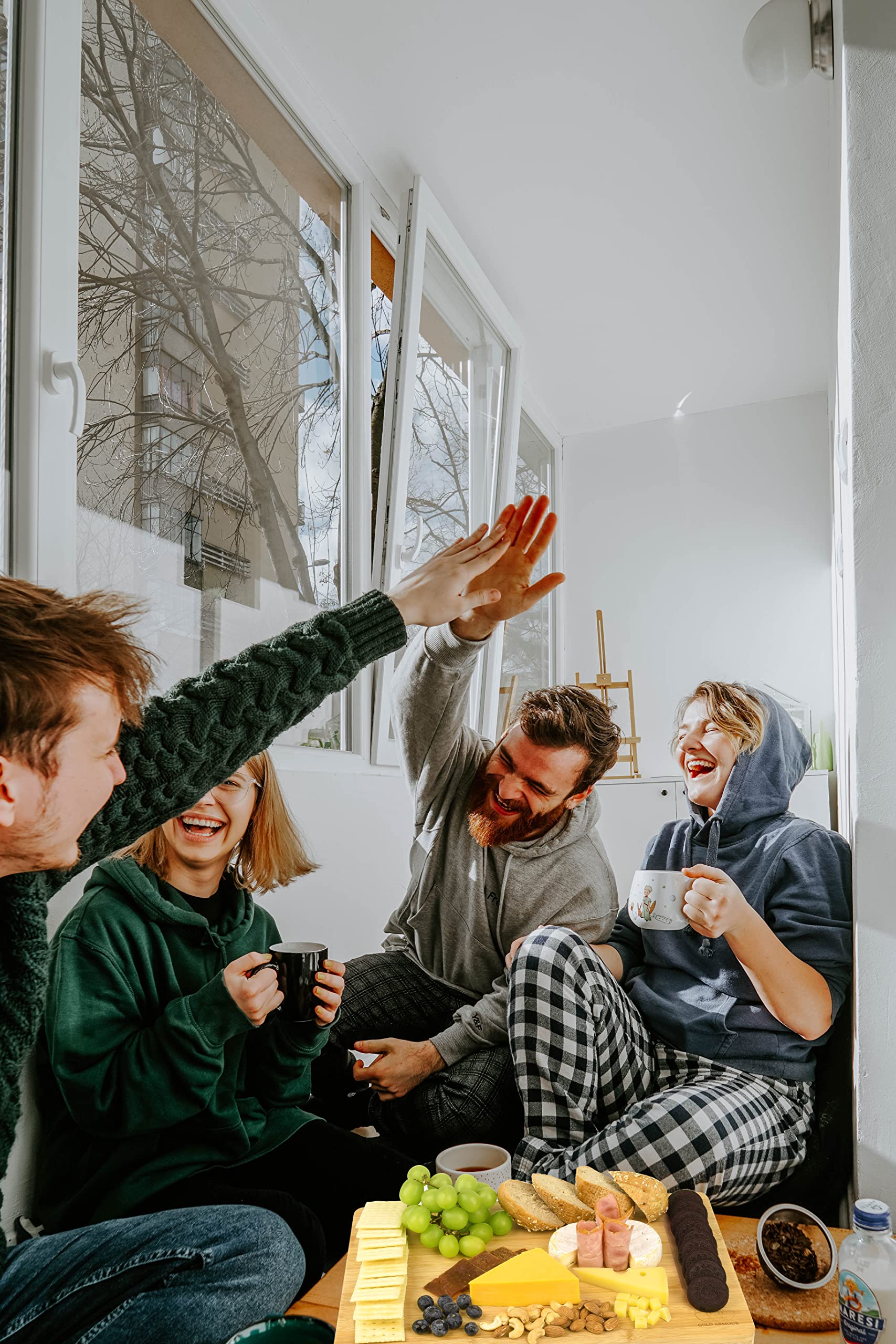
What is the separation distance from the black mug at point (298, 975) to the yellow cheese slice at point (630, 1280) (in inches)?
16.4

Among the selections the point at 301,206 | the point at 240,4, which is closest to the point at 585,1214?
the point at 301,206

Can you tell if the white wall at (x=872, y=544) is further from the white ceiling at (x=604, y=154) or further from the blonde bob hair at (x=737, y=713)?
the white ceiling at (x=604, y=154)

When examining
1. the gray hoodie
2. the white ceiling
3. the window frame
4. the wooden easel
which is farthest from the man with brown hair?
the wooden easel

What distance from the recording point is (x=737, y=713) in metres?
1.68

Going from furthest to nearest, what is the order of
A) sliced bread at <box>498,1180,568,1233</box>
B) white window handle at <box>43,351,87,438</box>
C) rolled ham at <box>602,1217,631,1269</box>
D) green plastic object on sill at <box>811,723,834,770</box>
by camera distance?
1. green plastic object on sill at <box>811,723,834,770</box>
2. white window handle at <box>43,351,87,438</box>
3. sliced bread at <box>498,1180,568,1233</box>
4. rolled ham at <box>602,1217,631,1269</box>

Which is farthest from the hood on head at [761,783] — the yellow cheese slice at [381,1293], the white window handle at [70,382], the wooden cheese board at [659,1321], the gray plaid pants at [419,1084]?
the white window handle at [70,382]

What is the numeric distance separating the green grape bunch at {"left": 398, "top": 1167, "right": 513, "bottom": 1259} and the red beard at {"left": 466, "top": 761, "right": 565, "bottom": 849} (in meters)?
0.71

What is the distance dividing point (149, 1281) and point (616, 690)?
338cm

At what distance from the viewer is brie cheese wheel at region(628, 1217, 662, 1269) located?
1.04 meters

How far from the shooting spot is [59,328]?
139 centimetres

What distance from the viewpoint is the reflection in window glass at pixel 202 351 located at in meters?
1.56

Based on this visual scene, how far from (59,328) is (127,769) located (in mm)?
712

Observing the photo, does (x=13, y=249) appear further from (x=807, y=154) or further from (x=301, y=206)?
(x=807, y=154)

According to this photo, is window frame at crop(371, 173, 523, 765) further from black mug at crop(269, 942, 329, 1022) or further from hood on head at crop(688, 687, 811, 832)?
black mug at crop(269, 942, 329, 1022)
